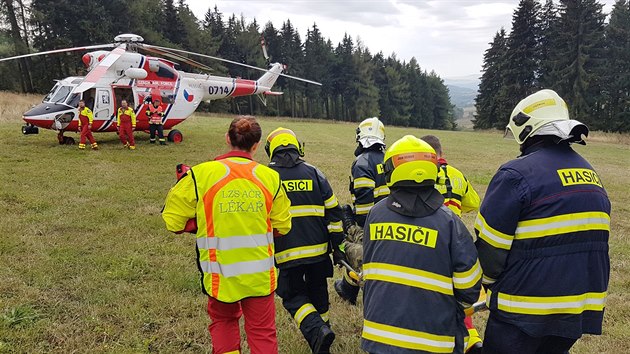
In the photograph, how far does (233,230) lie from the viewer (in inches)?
116

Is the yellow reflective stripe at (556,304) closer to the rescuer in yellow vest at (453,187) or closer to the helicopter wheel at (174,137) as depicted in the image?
the rescuer in yellow vest at (453,187)

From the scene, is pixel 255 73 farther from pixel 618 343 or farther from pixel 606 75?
pixel 618 343

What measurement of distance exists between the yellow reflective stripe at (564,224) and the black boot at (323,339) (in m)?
1.89

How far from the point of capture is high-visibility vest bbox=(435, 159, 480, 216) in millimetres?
3949

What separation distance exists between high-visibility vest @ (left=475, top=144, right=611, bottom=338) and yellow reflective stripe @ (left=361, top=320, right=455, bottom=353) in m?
0.40

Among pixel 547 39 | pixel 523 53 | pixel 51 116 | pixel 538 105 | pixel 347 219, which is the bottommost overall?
pixel 347 219

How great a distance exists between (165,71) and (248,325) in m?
14.5

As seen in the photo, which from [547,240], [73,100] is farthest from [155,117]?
[547,240]

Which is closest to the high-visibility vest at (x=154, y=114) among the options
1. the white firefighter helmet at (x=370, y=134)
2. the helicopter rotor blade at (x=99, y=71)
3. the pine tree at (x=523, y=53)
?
the helicopter rotor blade at (x=99, y=71)

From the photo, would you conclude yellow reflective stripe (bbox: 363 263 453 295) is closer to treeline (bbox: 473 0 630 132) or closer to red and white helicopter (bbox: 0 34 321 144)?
red and white helicopter (bbox: 0 34 321 144)

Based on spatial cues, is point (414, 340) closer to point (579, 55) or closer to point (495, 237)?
point (495, 237)

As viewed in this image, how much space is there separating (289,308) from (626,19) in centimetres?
5126

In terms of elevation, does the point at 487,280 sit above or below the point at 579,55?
below

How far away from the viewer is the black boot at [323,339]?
3551 mm
